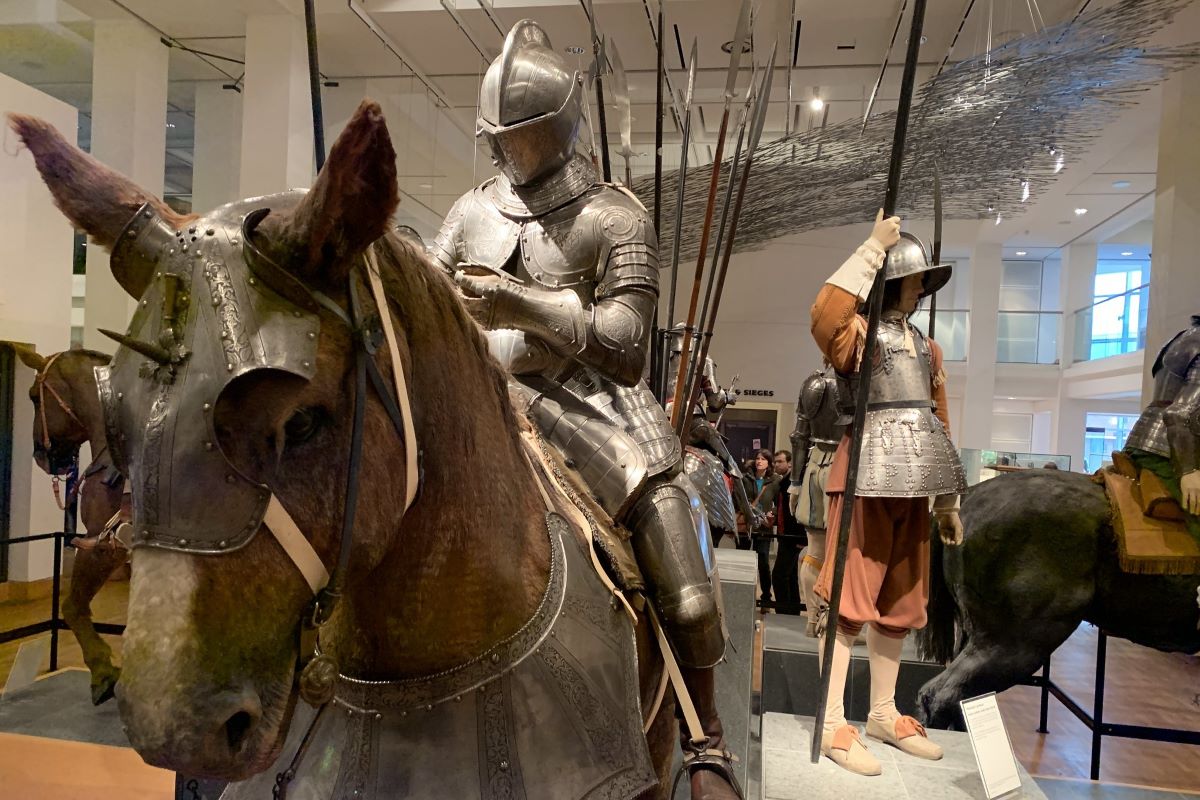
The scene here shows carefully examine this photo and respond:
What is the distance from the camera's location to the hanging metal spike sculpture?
12.2ft

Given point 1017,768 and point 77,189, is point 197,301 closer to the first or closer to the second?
point 77,189

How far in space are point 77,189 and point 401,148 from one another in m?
3.34

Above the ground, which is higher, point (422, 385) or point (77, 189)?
point (77, 189)

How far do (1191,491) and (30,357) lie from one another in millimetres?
4534

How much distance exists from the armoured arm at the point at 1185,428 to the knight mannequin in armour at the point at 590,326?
2423 millimetres

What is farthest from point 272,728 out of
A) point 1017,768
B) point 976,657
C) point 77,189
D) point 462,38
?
point 462,38

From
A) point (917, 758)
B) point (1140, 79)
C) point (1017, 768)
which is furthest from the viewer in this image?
point (1140, 79)

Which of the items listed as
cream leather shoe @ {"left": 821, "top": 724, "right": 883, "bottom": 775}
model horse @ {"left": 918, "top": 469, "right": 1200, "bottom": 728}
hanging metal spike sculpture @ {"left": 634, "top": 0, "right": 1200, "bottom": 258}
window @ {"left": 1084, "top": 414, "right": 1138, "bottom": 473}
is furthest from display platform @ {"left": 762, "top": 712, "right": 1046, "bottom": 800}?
Answer: window @ {"left": 1084, "top": 414, "right": 1138, "bottom": 473}

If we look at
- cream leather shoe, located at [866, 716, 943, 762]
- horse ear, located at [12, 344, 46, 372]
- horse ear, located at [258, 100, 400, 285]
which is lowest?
cream leather shoe, located at [866, 716, 943, 762]

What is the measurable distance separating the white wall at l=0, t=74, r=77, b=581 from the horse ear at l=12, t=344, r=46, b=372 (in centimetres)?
4

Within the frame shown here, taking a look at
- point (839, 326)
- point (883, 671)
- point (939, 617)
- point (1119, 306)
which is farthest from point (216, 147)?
point (1119, 306)

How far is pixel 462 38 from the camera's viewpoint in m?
4.00

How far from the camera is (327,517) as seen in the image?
2.57ft

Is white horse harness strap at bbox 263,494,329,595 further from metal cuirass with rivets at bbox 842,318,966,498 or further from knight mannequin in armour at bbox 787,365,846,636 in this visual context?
knight mannequin in armour at bbox 787,365,846,636
